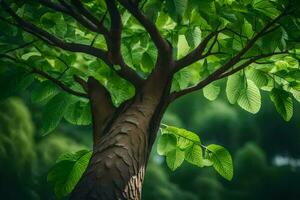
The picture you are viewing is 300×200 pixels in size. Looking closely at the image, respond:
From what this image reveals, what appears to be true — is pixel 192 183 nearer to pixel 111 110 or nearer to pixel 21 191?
pixel 21 191

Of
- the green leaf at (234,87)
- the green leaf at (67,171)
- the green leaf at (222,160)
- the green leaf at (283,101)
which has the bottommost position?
the green leaf at (67,171)

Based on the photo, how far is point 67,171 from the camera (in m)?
1.45

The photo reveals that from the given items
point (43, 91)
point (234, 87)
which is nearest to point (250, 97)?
point (234, 87)

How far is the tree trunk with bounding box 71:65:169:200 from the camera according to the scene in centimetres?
114

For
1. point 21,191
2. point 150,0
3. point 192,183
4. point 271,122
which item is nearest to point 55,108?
point 150,0

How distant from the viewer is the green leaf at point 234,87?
149cm

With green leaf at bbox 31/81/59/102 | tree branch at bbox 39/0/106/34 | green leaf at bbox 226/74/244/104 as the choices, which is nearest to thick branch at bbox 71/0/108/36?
tree branch at bbox 39/0/106/34

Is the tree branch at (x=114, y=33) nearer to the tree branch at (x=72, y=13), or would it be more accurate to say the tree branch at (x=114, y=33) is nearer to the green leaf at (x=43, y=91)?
the tree branch at (x=72, y=13)

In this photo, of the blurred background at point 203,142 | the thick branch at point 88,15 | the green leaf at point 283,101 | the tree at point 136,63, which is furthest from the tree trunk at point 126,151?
the blurred background at point 203,142

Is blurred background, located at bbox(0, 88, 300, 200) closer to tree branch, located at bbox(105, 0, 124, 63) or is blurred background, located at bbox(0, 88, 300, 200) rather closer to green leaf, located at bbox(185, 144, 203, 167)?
green leaf, located at bbox(185, 144, 203, 167)

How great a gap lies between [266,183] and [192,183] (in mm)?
1549

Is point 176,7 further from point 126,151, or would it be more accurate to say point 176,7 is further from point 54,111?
point 54,111

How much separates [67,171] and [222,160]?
1.59ft

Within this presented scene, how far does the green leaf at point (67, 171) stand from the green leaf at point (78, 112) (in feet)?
0.60
